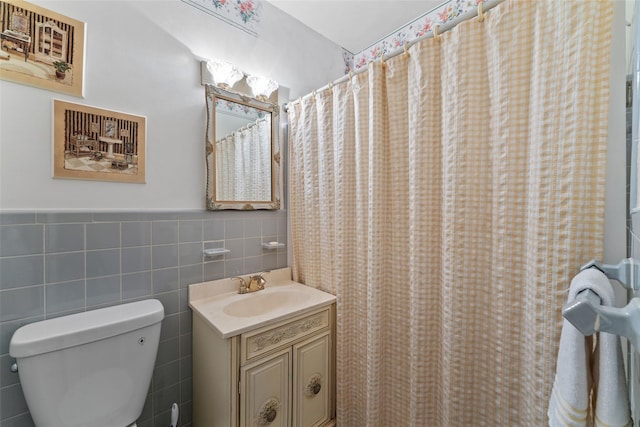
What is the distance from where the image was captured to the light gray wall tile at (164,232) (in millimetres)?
1264

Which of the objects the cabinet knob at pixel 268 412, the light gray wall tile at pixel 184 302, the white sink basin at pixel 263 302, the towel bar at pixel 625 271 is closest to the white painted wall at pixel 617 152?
the towel bar at pixel 625 271

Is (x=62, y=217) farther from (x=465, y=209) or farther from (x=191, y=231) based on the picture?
(x=465, y=209)

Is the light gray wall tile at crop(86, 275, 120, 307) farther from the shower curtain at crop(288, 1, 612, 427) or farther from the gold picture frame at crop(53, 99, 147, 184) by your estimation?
the shower curtain at crop(288, 1, 612, 427)

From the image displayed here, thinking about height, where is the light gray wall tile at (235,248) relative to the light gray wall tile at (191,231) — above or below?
below

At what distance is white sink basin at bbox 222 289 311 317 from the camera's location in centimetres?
141

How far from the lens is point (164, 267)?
1.30 meters

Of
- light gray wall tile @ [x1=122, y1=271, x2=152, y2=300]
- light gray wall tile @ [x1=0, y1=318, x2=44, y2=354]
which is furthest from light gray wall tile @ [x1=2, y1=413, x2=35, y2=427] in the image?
light gray wall tile @ [x1=122, y1=271, x2=152, y2=300]

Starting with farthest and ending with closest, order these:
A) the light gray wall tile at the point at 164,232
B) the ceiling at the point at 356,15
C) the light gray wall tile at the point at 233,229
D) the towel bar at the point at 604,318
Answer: the ceiling at the point at 356,15
the light gray wall tile at the point at 233,229
the light gray wall tile at the point at 164,232
the towel bar at the point at 604,318

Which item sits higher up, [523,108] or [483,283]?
[523,108]

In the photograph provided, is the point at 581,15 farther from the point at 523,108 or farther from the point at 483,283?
the point at 483,283

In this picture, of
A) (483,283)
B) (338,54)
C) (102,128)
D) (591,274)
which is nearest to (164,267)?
(102,128)

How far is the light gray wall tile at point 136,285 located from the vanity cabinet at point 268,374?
10.9 inches

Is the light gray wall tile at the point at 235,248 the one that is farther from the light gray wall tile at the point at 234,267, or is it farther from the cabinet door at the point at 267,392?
the cabinet door at the point at 267,392

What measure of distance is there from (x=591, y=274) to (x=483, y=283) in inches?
16.5
